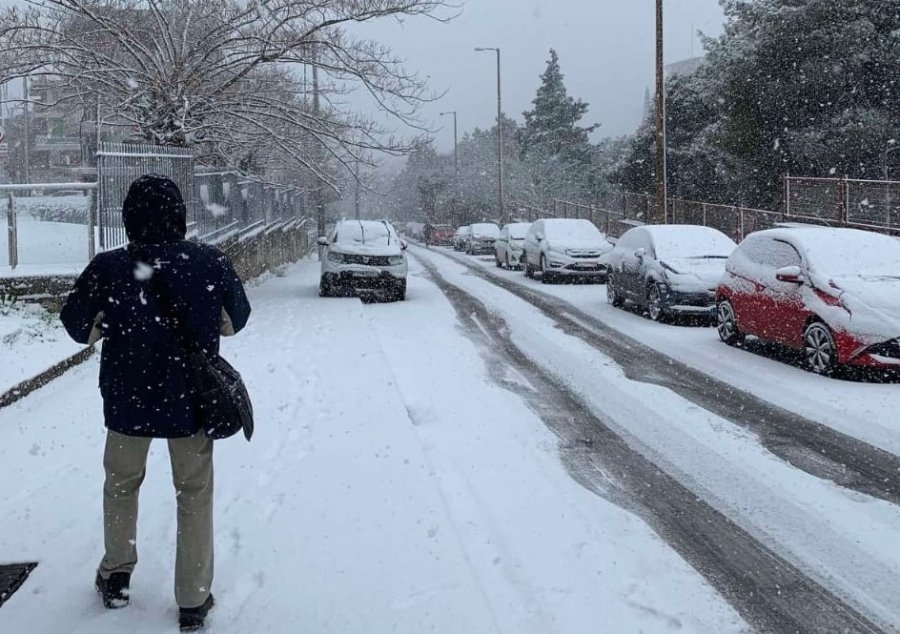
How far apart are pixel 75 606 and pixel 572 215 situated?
43952 mm

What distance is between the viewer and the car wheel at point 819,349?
32.3 ft

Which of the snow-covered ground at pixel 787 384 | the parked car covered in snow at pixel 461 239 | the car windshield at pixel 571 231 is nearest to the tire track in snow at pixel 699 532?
the snow-covered ground at pixel 787 384

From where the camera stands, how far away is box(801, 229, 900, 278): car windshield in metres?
10.5

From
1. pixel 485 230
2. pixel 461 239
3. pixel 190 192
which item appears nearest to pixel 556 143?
pixel 461 239

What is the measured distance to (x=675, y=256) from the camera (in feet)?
50.4

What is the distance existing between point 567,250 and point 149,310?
19.0m

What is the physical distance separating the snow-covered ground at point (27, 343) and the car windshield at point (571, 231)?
14299mm

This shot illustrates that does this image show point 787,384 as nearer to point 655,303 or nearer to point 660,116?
point 655,303

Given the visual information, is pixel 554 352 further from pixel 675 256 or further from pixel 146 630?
pixel 146 630

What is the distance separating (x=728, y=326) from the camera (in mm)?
12414

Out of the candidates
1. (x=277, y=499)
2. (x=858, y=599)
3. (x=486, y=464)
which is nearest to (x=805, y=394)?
(x=486, y=464)

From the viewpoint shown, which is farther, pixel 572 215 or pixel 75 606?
pixel 572 215

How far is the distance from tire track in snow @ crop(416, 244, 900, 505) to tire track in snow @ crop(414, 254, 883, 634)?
3.67 ft

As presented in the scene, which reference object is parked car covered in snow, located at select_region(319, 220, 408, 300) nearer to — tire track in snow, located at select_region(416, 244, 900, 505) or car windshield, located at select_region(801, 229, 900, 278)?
tire track in snow, located at select_region(416, 244, 900, 505)
